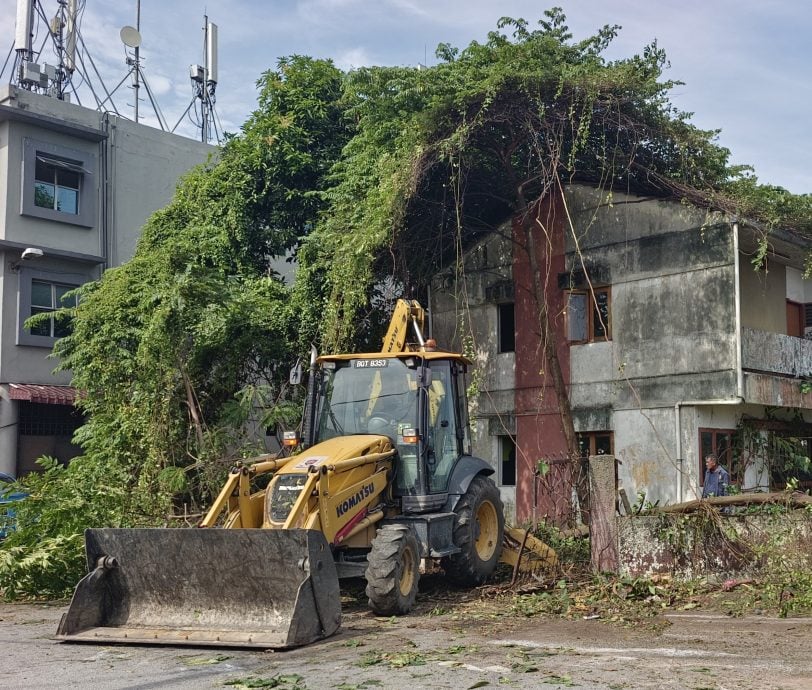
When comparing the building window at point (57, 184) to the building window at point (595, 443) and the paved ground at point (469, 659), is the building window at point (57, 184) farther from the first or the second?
the paved ground at point (469, 659)

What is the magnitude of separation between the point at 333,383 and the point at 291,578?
11.9 ft

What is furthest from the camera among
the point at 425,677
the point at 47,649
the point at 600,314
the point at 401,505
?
the point at 600,314

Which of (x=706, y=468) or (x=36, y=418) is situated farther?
(x=36, y=418)

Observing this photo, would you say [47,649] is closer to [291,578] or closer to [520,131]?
[291,578]

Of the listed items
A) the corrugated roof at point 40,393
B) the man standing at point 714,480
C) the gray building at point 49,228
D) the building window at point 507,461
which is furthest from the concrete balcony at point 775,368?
the gray building at point 49,228

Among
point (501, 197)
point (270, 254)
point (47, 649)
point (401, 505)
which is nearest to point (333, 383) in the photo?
point (401, 505)

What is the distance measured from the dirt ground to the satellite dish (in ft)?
82.0

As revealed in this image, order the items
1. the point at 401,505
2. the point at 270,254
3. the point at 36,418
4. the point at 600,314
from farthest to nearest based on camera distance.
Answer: the point at 36,418 → the point at 270,254 → the point at 600,314 → the point at 401,505

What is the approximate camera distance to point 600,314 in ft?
62.1

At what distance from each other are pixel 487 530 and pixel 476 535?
626 millimetres

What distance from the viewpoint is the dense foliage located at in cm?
→ 1697

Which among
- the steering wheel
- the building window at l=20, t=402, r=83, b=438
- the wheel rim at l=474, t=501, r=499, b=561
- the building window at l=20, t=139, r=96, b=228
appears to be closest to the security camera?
the building window at l=20, t=139, r=96, b=228

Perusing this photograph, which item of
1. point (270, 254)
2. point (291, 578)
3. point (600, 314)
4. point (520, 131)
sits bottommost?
point (291, 578)

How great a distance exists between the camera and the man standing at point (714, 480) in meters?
16.2
